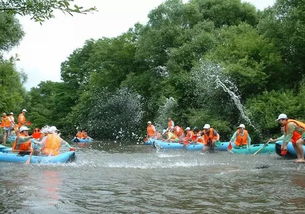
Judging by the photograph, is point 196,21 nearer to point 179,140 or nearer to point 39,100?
point 179,140

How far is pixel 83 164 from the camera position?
1316 cm

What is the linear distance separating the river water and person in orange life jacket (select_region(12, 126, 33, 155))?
1324mm

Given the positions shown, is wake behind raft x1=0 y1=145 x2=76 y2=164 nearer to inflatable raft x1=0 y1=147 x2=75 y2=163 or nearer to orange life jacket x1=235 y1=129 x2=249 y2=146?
inflatable raft x1=0 y1=147 x2=75 y2=163

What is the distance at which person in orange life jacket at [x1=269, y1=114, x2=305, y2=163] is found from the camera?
1199 centimetres

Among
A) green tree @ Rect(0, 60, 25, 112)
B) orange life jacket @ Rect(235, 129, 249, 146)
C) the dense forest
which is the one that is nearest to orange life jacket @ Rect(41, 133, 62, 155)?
the dense forest

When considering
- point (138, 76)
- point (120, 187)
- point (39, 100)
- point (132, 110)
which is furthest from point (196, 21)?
point (39, 100)

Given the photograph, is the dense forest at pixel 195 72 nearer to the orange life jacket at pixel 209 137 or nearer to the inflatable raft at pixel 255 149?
the orange life jacket at pixel 209 137

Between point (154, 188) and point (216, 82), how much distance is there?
56.7 ft

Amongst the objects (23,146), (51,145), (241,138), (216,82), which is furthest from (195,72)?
(23,146)

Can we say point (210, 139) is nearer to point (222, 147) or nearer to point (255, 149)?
point (222, 147)

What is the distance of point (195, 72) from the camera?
91.1 ft

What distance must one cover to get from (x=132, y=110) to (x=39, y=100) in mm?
28590

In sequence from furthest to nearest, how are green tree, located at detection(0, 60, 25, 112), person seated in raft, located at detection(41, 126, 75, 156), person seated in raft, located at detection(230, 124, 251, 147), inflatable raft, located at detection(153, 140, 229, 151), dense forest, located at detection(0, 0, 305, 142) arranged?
green tree, located at detection(0, 60, 25, 112) → dense forest, located at detection(0, 0, 305, 142) → inflatable raft, located at detection(153, 140, 229, 151) → person seated in raft, located at detection(230, 124, 251, 147) → person seated in raft, located at detection(41, 126, 75, 156)

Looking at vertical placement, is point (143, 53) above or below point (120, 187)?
above
